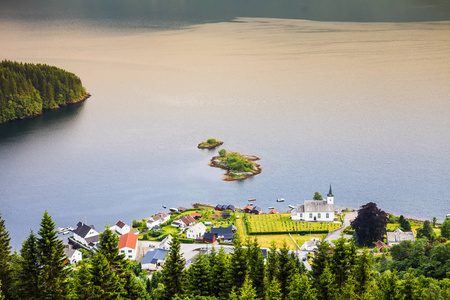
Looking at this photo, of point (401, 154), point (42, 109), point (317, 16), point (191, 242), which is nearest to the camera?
point (191, 242)

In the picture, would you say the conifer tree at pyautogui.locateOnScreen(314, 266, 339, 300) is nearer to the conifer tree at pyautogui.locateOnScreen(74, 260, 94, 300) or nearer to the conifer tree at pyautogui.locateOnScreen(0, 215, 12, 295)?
A: the conifer tree at pyautogui.locateOnScreen(74, 260, 94, 300)

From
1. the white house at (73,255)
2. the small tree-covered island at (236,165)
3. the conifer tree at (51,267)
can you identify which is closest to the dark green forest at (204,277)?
the conifer tree at (51,267)

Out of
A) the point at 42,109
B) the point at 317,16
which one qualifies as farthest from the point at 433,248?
the point at 317,16

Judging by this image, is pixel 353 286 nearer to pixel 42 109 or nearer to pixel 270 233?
pixel 270 233

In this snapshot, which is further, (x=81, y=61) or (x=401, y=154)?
(x=81, y=61)

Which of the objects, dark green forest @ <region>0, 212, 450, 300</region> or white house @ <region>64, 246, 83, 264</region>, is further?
white house @ <region>64, 246, 83, 264</region>

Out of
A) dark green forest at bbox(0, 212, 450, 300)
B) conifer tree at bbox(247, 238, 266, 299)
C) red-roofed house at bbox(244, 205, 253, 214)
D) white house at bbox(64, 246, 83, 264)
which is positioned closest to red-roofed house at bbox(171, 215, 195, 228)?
red-roofed house at bbox(244, 205, 253, 214)
